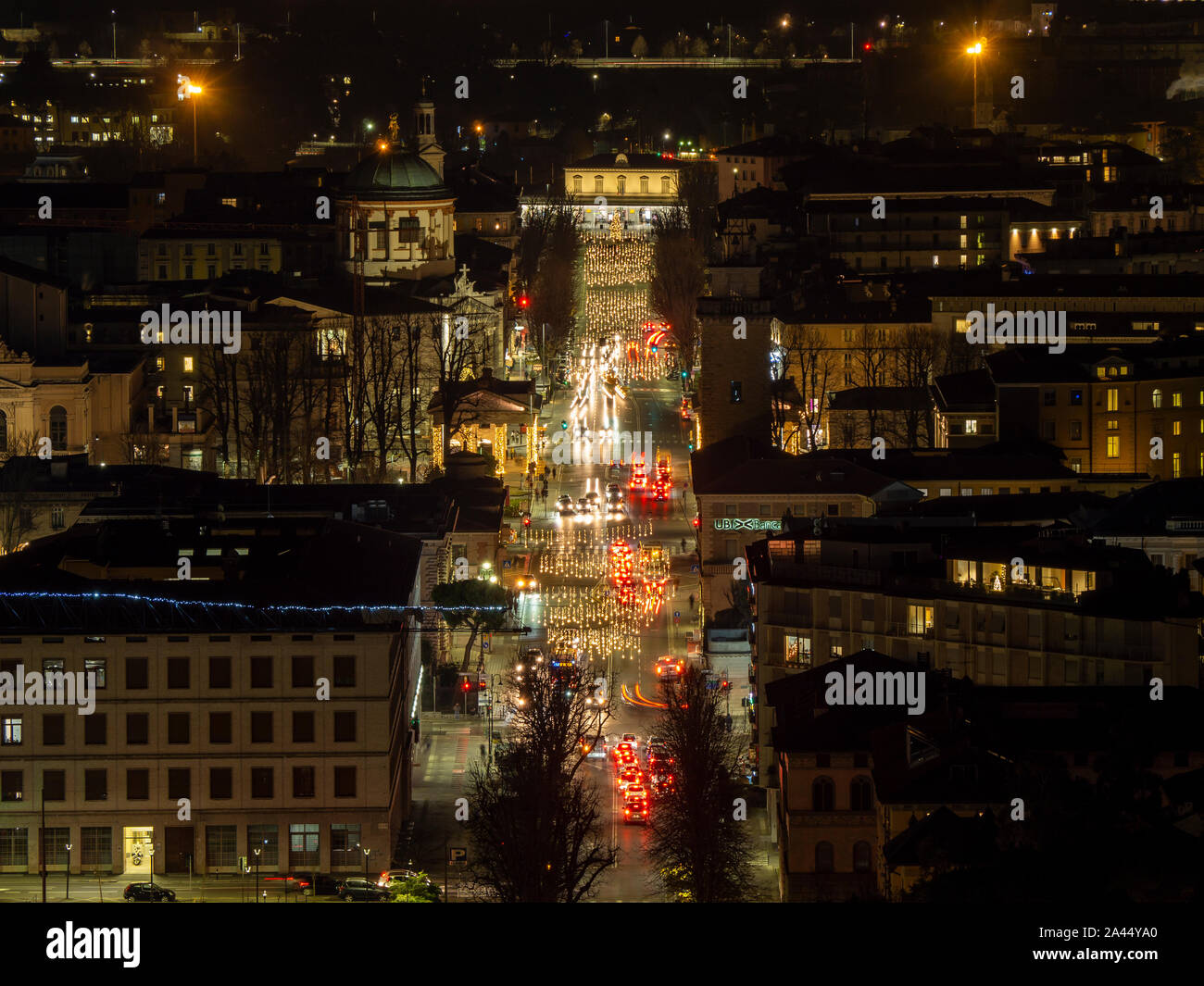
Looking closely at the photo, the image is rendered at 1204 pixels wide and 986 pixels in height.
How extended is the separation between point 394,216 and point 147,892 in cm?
5077

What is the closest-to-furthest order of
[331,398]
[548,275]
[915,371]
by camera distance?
[331,398] → [915,371] → [548,275]

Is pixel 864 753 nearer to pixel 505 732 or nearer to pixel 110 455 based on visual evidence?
pixel 505 732

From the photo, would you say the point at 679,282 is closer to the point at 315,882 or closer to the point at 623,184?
the point at 623,184

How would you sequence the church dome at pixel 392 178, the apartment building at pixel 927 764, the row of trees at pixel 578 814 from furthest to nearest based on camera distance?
1. the church dome at pixel 392 178
2. the row of trees at pixel 578 814
3. the apartment building at pixel 927 764

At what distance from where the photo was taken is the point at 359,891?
24250 millimetres

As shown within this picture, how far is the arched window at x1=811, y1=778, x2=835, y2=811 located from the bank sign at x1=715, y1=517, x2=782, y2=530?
1755cm

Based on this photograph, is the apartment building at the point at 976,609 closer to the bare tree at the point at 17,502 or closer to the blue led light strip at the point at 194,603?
the blue led light strip at the point at 194,603

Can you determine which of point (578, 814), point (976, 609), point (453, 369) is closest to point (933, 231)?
point (453, 369)

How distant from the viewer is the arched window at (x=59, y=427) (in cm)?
5278

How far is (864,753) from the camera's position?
24125 mm

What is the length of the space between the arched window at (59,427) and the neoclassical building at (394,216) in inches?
786

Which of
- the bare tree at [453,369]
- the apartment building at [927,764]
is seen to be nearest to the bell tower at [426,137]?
the bare tree at [453,369]

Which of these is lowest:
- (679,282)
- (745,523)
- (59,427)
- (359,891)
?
(359,891)
